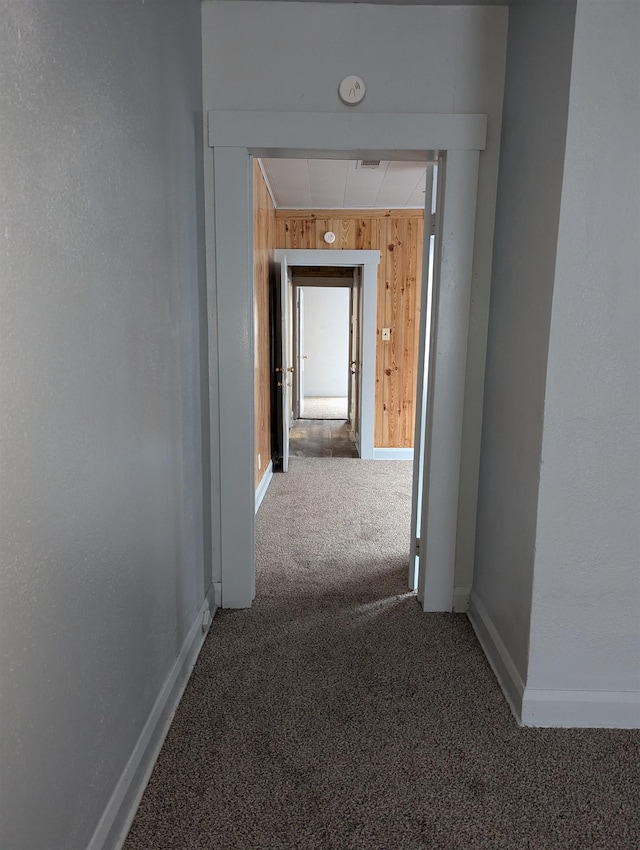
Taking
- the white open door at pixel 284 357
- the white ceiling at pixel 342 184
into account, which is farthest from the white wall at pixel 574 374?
the white open door at pixel 284 357

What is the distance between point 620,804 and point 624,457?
94cm

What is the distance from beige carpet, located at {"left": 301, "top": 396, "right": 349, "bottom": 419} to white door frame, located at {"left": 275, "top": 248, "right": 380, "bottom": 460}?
326 centimetres

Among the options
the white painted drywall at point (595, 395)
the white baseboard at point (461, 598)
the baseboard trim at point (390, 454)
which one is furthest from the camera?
the baseboard trim at point (390, 454)

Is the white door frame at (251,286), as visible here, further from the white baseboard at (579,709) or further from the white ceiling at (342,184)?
the white ceiling at (342,184)

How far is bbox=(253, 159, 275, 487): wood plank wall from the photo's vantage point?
4.27m

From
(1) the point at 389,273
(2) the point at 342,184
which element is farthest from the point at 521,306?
(1) the point at 389,273

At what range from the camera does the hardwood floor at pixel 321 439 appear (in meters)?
6.32

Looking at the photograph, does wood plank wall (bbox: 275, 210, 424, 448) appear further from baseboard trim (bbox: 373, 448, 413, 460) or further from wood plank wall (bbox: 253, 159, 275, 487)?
wood plank wall (bbox: 253, 159, 275, 487)

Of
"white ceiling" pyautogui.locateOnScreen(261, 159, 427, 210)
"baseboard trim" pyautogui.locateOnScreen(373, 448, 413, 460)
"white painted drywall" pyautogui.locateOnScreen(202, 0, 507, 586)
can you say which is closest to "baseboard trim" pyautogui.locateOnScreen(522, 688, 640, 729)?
"white painted drywall" pyautogui.locateOnScreen(202, 0, 507, 586)

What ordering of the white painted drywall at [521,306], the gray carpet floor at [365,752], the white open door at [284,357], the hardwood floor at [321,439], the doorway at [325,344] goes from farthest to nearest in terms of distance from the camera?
the doorway at [325,344] → the hardwood floor at [321,439] → the white open door at [284,357] → the white painted drywall at [521,306] → the gray carpet floor at [365,752]

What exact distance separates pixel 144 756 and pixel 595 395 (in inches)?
64.9

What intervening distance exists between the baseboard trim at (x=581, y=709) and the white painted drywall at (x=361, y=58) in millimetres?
1873

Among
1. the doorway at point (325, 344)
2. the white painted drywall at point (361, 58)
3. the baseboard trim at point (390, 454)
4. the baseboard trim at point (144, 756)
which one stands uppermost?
the white painted drywall at point (361, 58)

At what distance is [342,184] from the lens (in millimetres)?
4727
